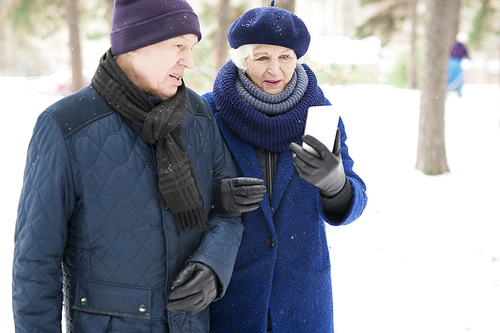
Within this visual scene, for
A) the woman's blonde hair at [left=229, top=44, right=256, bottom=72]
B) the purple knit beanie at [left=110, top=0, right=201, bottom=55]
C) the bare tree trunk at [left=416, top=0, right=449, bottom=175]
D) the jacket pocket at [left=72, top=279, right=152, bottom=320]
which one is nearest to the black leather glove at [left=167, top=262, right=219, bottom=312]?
the jacket pocket at [left=72, top=279, right=152, bottom=320]

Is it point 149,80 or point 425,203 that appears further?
point 425,203

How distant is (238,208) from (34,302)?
749mm

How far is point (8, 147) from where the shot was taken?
289 inches

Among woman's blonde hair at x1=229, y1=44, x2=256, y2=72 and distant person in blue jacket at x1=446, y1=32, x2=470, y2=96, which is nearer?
woman's blonde hair at x1=229, y1=44, x2=256, y2=72

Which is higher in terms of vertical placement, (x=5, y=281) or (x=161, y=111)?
(x=161, y=111)

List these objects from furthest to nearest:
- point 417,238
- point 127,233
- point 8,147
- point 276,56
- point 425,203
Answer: point 8,147, point 425,203, point 417,238, point 276,56, point 127,233

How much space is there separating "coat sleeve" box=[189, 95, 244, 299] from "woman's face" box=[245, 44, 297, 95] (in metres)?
0.33

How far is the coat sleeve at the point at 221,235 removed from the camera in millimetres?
1551

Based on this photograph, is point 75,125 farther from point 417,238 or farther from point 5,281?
point 417,238

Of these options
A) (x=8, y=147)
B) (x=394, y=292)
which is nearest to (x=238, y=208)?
(x=394, y=292)

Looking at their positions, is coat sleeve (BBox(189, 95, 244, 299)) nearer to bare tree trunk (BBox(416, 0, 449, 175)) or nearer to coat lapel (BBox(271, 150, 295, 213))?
coat lapel (BBox(271, 150, 295, 213))

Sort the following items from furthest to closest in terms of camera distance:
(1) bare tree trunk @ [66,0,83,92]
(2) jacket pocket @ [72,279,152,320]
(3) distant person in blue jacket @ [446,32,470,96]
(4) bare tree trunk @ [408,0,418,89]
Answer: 1. (4) bare tree trunk @ [408,0,418,89]
2. (3) distant person in blue jacket @ [446,32,470,96]
3. (1) bare tree trunk @ [66,0,83,92]
4. (2) jacket pocket @ [72,279,152,320]

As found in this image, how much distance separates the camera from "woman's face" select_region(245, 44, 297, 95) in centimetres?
194

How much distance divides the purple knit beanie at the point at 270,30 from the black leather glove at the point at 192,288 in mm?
1014
